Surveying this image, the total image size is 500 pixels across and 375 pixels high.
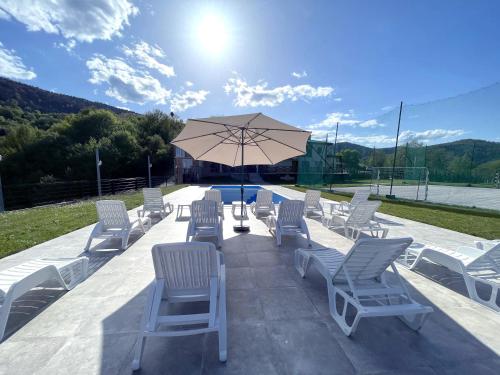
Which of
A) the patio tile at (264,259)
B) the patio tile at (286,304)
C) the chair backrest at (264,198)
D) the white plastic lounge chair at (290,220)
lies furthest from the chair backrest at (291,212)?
the chair backrest at (264,198)

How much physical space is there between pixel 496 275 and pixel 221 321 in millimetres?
3564

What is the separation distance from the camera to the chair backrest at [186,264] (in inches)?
74.6

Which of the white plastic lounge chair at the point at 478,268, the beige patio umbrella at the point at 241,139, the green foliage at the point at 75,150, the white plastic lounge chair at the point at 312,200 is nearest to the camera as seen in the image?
the white plastic lounge chair at the point at 478,268

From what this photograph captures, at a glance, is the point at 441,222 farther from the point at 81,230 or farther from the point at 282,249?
the point at 81,230

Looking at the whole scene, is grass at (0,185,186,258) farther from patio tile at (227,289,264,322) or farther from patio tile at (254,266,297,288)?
patio tile at (254,266,297,288)

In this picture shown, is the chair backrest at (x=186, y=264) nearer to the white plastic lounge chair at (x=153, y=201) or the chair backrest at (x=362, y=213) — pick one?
the chair backrest at (x=362, y=213)

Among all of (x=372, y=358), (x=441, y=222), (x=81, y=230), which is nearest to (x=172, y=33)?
(x=81, y=230)

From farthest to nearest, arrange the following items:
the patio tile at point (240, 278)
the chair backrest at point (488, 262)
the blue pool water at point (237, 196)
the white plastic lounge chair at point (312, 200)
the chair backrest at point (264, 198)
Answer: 1. the blue pool water at point (237, 196)
2. the white plastic lounge chair at point (312, 200)
3. the chair backrest at point (264, 198)
4. the patio tile at point (240, 278)
5. the chair backrest at point (488, 262)

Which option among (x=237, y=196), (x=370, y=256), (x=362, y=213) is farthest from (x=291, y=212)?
(x=237, y=196)

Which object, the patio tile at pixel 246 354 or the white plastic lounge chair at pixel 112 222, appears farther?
the white plastic lounge chair at pixel 112 222

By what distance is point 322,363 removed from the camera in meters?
1.75

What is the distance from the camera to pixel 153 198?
6750 millimetres

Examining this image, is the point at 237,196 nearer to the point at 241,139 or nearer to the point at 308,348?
the point at 241,139

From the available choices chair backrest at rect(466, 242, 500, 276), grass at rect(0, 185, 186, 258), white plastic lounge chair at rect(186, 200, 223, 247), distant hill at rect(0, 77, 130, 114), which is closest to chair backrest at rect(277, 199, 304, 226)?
white plastic lounge chair at rect(186, 200, 223, 247)
